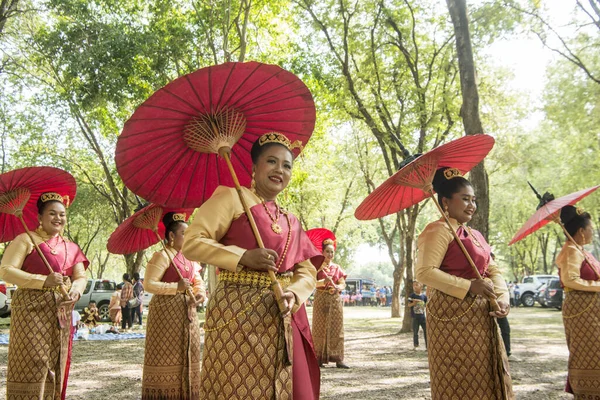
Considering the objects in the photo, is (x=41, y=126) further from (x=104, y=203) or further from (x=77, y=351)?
(x=77, y=351)

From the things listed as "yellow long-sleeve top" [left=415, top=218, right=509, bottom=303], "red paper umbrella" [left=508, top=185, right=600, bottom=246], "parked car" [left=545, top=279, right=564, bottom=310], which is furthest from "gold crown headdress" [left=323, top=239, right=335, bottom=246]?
"parked car" [left=545, top=279, right=564, bottom=310]

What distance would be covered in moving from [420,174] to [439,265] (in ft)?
2.41

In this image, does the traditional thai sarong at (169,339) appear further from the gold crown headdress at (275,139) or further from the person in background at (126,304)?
the person in background at (126,304)

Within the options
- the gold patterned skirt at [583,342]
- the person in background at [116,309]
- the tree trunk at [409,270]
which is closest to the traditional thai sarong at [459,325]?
the gold patterned skirt at [583,342]

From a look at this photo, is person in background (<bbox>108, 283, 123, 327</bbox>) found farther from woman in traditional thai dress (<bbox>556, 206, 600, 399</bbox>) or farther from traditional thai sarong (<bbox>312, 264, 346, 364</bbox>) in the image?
woman in traditional thai dress (<bbox>556, 206, 600, 399</bbox>)

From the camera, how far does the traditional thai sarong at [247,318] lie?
2895 millimetres

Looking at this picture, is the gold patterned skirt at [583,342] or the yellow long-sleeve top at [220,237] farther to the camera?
the gold patterned skirt at [583,342]

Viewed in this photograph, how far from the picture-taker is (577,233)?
6.02 metres

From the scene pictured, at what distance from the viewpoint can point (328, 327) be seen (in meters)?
9.74

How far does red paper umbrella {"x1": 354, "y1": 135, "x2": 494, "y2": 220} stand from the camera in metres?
4.14

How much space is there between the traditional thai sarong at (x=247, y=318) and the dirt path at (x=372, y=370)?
397 cm

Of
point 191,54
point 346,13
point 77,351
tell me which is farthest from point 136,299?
point 346,13

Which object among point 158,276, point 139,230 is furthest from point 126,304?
point 158,276

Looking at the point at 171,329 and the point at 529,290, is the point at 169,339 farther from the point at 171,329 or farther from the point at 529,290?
the point at 529,290
